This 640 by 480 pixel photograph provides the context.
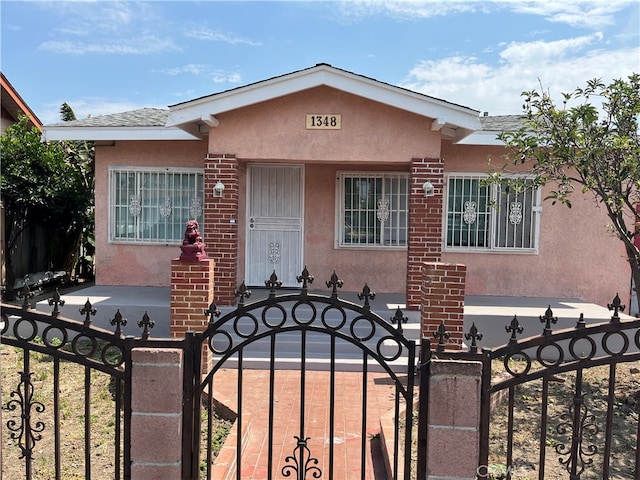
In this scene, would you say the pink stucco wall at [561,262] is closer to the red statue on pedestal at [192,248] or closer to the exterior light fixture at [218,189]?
the exterior light fixture at [218,189]

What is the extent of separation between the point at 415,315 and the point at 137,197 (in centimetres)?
568

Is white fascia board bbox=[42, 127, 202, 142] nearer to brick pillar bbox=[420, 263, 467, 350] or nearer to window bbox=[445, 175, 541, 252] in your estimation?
window bbox=[445, 175, 541, 252]

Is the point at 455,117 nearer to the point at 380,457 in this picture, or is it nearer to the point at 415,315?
the point at 415,315

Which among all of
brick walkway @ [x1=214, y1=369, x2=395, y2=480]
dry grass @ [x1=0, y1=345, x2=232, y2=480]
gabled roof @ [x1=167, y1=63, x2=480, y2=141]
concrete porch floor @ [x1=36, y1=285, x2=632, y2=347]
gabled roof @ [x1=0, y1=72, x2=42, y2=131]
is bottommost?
dry grass @ [x1=0, y1=345, x2=232, y2=480]

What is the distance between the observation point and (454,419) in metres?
2.55

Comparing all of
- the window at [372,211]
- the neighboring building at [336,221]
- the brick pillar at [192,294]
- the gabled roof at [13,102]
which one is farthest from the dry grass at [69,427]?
the gabled roof at [13,102]

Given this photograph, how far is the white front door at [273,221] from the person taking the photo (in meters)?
9.31

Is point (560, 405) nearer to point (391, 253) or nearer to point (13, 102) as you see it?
point (391, 253)

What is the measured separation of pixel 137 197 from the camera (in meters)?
9.34

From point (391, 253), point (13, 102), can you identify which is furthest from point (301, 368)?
point (13, 102)

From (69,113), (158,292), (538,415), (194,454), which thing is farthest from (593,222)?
(69,113)

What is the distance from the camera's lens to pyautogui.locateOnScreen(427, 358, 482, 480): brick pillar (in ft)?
8.33

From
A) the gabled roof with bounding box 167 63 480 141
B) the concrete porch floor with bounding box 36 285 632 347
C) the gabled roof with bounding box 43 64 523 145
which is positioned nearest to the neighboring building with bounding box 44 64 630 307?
the concrete porch floor with bounding box 36 285 632 347

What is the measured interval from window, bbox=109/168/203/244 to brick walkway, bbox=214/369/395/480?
426cm
